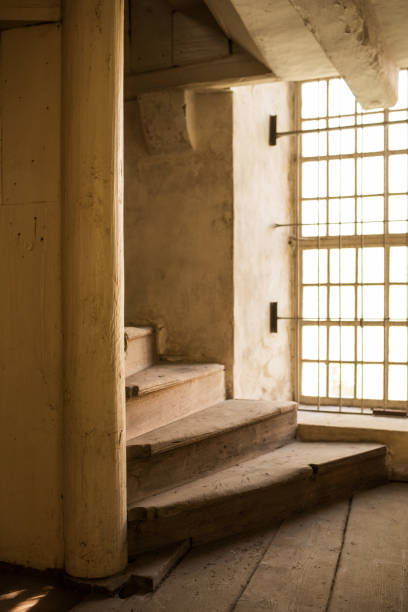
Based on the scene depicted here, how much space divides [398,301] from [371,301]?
187 millimetres

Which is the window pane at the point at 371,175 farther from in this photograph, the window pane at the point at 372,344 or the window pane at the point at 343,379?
the window pane at the point at 343,379

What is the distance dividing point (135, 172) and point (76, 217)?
59.8 inches

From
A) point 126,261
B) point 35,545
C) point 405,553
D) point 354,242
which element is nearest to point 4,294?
point 35,545

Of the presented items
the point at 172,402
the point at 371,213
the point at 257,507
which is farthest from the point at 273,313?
the point at 257,507

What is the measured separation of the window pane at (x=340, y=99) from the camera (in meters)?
3.94

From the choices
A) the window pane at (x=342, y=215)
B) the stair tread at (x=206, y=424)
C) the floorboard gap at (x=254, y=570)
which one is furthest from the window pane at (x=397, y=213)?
the floorboard gap at (x=254, y=570)

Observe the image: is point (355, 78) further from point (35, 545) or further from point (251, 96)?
point (35, 545)

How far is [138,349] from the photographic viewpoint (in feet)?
10.4

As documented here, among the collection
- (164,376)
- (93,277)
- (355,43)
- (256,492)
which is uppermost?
(355,43)

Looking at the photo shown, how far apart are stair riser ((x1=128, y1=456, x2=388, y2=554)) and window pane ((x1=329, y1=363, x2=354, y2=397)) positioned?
925 mm

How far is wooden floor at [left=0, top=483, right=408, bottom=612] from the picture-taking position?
1931 millimetres

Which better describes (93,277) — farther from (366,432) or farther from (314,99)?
(314,99)

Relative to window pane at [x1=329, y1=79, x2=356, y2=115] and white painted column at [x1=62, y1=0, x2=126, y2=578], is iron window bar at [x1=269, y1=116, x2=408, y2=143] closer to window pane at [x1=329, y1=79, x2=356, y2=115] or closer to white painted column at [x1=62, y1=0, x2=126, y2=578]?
window pane at [x1=329, y1=79, x2=356, y2=115]

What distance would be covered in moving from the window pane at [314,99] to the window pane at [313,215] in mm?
651
